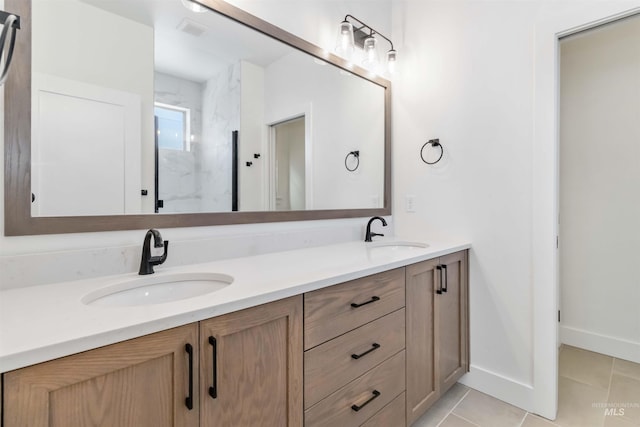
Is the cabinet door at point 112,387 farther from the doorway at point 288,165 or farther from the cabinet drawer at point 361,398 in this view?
the doorway at point 288,165

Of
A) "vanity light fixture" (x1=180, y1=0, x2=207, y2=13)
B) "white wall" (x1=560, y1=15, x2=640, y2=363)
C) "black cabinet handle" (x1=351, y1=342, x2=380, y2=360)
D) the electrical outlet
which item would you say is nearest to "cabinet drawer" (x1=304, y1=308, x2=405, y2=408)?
"black cabinet handle" (x1=351, y1=342, x2=380, y2=360)

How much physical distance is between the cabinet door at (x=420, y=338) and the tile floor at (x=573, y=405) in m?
0.21

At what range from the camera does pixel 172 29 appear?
1281 millimetres

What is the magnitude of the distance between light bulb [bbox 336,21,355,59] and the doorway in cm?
53

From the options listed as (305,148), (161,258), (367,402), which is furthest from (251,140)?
(367,402)

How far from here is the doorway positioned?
1.66 metres

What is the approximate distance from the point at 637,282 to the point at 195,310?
9.61 feet

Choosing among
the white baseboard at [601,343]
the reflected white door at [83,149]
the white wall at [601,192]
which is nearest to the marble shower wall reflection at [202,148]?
the reflected white door at [83,149]

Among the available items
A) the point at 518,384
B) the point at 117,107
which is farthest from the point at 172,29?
the point at 518,384

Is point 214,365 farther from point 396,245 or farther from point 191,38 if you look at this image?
point 396,245

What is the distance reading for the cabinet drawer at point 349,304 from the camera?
1.03 metres

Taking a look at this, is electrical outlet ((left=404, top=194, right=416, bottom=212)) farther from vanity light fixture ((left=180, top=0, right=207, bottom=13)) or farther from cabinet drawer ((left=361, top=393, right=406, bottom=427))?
vanity light fixture ((left=180, top=0, right=207, bottom=13))

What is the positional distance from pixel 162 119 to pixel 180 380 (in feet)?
3.20

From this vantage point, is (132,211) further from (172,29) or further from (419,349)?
(419,349)
